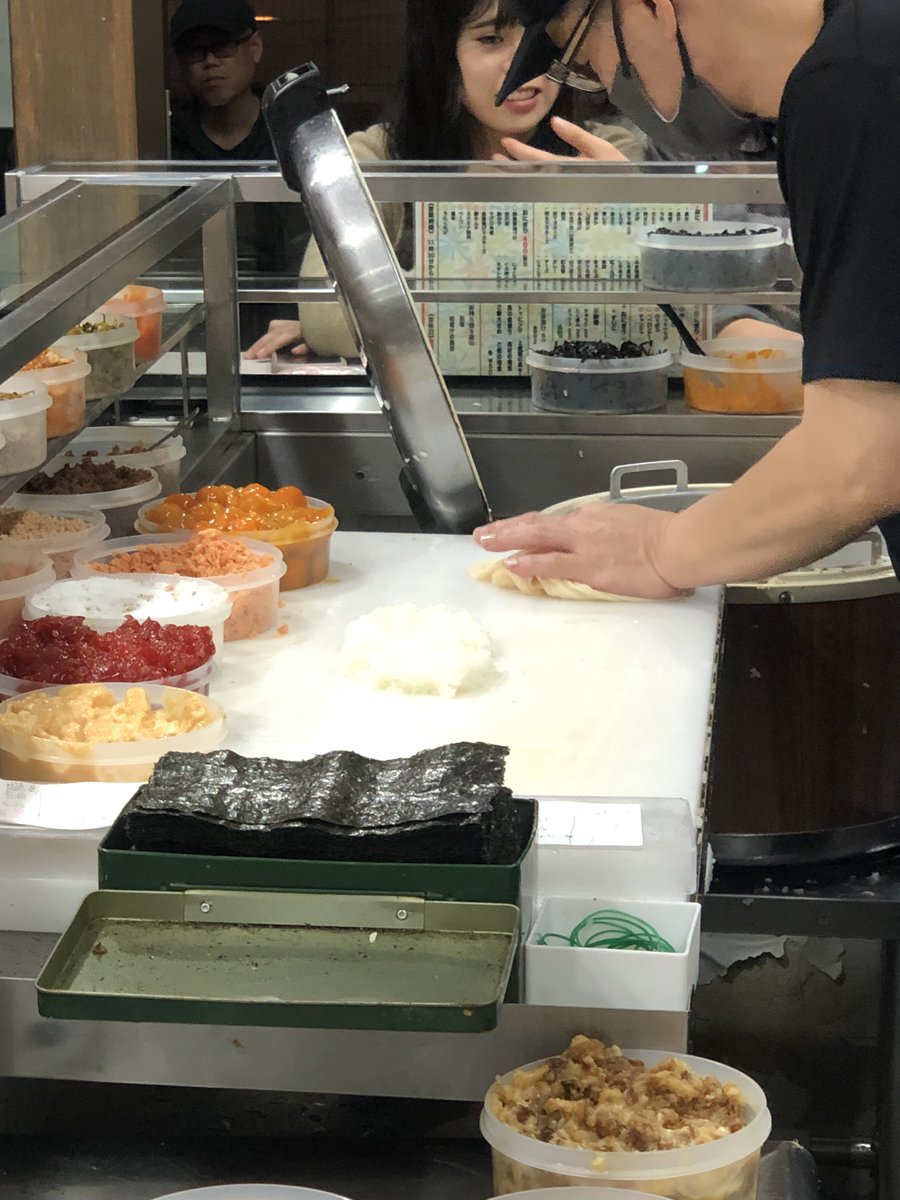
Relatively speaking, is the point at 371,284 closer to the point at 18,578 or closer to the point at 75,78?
the point at 18,578

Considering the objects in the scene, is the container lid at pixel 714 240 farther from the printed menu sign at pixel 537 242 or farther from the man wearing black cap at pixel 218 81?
the man wearing black cap at pixel 218 81

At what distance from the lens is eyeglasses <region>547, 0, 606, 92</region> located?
1741 millimetres

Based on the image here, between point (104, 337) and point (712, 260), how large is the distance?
1.14 metres

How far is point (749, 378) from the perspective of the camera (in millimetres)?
2861

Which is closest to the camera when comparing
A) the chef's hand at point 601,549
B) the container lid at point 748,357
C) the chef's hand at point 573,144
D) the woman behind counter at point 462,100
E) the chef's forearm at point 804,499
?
the chef's forearm at point 804,499

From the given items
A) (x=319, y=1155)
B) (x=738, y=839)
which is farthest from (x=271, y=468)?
(x=319, y=1155)

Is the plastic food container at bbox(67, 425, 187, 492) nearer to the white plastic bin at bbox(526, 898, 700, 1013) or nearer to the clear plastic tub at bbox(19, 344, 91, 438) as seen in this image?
the clear plastic tub at bbox(19, 344, 91, 438)

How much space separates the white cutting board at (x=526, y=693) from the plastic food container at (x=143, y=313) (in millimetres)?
533

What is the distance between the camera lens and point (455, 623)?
1888 mm

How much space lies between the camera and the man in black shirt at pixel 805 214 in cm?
156

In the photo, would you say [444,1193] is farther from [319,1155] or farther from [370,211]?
[370,211]

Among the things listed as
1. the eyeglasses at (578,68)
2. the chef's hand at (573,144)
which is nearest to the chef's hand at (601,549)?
the eyeglasses at (578,68)

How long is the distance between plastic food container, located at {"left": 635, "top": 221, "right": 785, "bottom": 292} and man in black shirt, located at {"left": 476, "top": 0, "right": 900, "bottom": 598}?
0.61 m

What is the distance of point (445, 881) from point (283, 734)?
58cm
